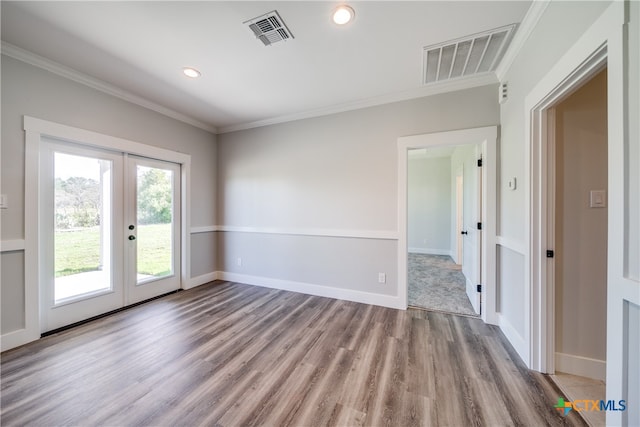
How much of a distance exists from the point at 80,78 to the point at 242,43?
1950mm

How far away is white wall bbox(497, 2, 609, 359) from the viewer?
139 centimetres

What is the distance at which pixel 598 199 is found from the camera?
A: 5.31 ft

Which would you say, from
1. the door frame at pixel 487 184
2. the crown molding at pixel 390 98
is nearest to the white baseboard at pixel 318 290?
the door frame at pixel 487 184

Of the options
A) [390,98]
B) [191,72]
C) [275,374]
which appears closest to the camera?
[275,374]

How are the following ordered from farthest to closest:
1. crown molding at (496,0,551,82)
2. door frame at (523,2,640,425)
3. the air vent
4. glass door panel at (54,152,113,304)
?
glass door panel at (54,152,113,304), the air vent, crown molding at (496,0,551,82), door frame at (523,2,640,425)

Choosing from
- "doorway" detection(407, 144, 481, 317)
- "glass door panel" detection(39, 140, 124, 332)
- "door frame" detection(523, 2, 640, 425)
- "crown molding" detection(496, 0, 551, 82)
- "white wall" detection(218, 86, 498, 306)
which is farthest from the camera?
"doorway" detection(407, 144, 481, 317)

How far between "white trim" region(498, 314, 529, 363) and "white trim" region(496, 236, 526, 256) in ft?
2.37

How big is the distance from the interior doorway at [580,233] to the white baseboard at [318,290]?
58.2 inches

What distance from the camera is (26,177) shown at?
6.95 ft

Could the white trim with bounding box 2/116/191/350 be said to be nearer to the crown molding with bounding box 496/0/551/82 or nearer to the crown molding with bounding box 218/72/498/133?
the crown molding with bounding box 218/72/498/133

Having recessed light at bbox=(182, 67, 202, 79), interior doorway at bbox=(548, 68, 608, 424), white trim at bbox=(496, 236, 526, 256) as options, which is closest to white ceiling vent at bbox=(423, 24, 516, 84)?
interior doorway at bbox=(548, 68, 608, 424)

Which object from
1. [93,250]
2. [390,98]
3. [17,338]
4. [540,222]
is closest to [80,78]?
[93,250]

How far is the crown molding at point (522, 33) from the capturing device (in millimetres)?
1602

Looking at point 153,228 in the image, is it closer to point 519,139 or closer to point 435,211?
point 519,139
